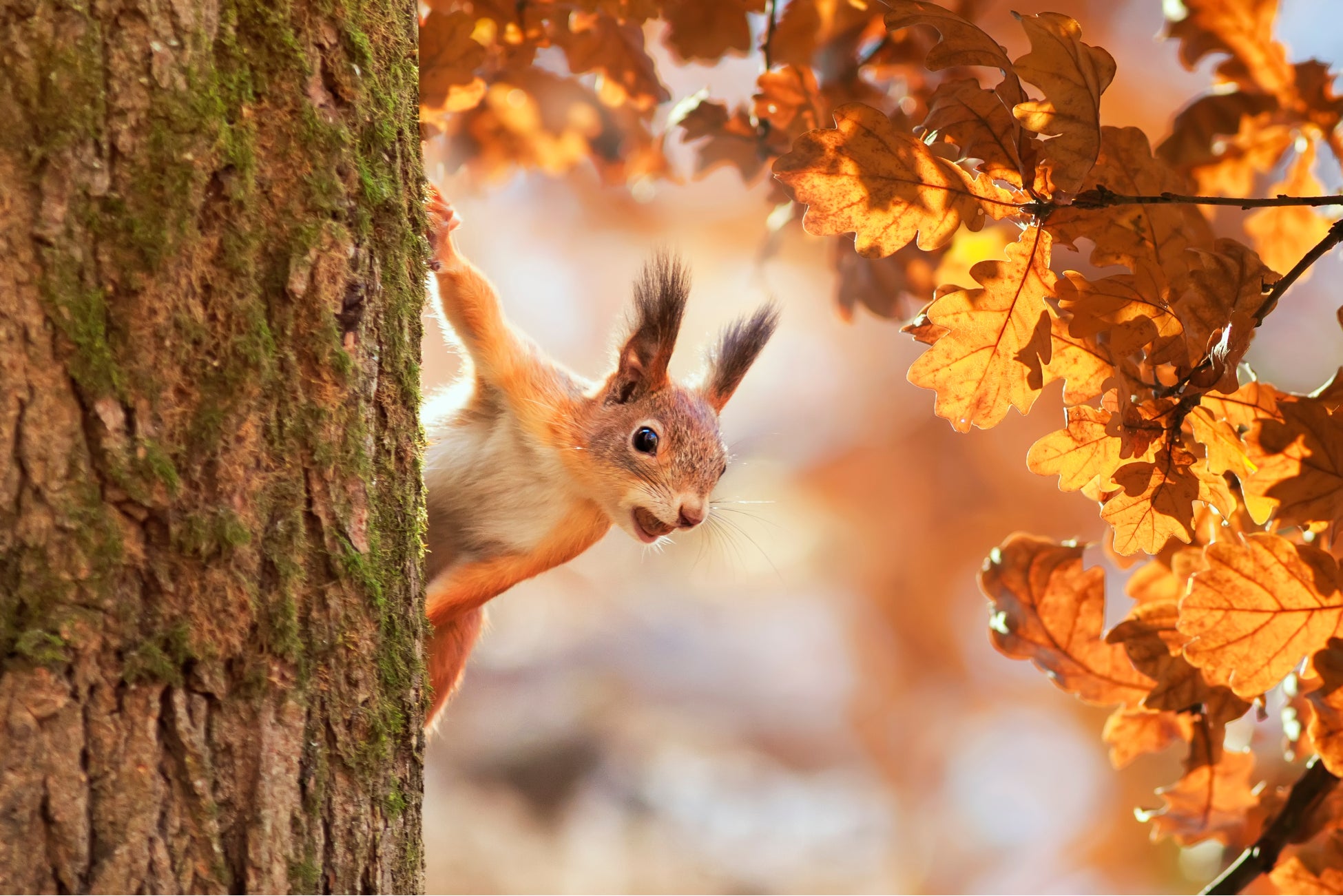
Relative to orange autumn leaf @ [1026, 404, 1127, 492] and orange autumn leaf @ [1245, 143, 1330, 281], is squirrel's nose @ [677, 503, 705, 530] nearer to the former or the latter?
orange autumn leaf @ [1026, 404, 1127, 492]

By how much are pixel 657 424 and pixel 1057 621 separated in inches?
25.4

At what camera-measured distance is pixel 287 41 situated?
2.23ft

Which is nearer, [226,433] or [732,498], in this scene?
[226,433]

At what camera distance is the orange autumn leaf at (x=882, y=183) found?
77cm

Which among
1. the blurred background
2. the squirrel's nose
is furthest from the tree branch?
the blurred background

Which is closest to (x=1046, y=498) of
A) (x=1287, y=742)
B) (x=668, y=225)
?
(x=668, y=225)

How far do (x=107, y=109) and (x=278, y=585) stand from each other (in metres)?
0.30

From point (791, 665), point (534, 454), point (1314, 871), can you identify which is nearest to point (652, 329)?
point (534, 454)

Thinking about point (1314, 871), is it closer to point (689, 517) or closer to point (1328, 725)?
point (1328, 725)

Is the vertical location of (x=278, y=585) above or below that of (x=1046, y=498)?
below

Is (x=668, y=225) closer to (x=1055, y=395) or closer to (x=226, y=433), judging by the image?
(x=1055, y=395)

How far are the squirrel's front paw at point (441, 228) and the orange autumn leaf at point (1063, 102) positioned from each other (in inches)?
25.1

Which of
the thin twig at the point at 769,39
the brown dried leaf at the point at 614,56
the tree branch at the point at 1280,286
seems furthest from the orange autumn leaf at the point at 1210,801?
the brown dried leaf at the point at 614,56

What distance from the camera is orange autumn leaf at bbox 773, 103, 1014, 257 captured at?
767 mm
